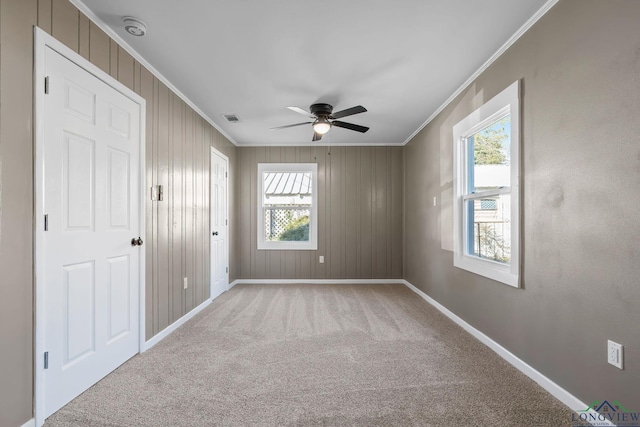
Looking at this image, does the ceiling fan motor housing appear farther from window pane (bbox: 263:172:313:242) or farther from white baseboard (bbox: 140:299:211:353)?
white baseboard (bbox: 140:299:211:353)

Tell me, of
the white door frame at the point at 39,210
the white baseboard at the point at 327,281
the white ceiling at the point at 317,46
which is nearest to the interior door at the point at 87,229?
the white door frame at the point at 39,210

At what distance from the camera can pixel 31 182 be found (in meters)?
1.65

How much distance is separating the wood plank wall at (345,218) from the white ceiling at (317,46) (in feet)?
5.73

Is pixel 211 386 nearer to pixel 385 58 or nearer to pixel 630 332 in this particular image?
pixel 630 332

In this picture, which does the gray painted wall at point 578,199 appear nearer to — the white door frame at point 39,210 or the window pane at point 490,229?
the window pane at point 490,229

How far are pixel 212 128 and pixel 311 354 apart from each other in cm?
330

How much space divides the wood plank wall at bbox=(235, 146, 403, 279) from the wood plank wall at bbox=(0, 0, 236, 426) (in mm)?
1715

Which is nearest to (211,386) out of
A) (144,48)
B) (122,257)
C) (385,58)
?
(122,257)

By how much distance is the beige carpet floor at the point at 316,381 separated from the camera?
175cm

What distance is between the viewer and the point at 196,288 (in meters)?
3.73

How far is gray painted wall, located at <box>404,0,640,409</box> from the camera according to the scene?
4.89 ft

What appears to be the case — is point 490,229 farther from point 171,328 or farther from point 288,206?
point 288,206

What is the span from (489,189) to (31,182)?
332 cm

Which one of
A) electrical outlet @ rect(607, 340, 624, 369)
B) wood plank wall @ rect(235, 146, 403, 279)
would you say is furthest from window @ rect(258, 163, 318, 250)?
electrical outlet @ rect(607, 340, 624, 369)
